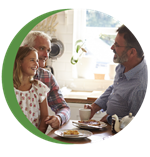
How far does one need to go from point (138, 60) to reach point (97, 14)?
1170 millimetres

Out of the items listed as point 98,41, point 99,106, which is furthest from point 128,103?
point 98,41

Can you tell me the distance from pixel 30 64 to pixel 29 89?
108 millimetres

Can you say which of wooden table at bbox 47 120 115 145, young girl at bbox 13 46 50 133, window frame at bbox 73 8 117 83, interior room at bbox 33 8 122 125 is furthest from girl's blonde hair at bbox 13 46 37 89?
window frame at bbox 73 8 117 83

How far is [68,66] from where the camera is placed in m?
1.97

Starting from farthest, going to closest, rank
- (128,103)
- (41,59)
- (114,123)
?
(41,59) → (128,103) → (114,123)

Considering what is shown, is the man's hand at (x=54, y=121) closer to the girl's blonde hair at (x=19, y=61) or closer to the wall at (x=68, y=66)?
the girl's blonde hair at (x=19, y=61)

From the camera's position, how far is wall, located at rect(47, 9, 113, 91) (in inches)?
75.3

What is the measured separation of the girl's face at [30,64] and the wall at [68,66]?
1006mm

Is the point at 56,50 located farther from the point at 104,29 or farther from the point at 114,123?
the point at 114,123

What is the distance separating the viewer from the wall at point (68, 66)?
1913 mm

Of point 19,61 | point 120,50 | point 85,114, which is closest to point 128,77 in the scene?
point 120,50

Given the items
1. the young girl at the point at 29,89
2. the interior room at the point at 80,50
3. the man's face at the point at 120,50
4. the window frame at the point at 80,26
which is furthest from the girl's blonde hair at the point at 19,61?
the window frame at the point at 80,26

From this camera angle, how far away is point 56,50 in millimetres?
1914

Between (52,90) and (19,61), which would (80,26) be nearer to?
(52,90)
